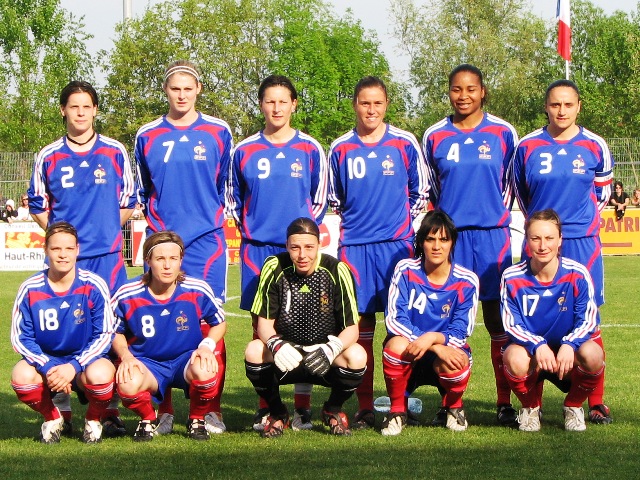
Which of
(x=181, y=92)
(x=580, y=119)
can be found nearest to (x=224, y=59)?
(x=580, y=119)

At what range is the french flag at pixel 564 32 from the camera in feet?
83.5

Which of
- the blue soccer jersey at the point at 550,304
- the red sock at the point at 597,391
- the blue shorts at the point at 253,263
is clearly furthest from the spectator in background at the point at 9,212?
the red sock at the point at 597,391

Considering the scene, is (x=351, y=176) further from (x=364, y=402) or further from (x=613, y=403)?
(x=613, y=403)

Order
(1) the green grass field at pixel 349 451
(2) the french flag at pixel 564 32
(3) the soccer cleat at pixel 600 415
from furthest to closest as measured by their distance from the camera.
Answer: (2) the french flag at pixel 564 32 → (3) the soccer cleat at pixel 600 415 → (1) the green grass field at pixel 349 451

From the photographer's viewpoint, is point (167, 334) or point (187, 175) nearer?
point (167, 334)

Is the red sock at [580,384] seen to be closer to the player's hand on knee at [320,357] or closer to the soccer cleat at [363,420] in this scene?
the soccer cleat at [363,420]

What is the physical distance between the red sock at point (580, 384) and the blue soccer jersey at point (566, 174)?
0.93 metres

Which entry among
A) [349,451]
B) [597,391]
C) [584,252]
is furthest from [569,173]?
[349,451]

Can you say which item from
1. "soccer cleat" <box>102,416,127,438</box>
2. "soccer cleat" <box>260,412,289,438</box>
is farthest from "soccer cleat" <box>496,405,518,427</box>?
"soccer cleat" <box>102,416,127,438</box>

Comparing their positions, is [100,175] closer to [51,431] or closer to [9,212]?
[51,431]

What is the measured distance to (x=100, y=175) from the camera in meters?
6.42

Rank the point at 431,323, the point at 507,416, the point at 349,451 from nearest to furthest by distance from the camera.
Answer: the point at 349,451 → the point at 431,323 → the point at 507,416

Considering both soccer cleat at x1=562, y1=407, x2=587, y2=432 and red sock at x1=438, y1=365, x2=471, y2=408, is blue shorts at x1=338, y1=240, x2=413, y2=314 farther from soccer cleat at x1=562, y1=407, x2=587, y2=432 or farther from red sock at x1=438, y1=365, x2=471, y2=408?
soccer cleat at x1=562, y1=407, x2=587, y2=432

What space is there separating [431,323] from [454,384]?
40 cm
